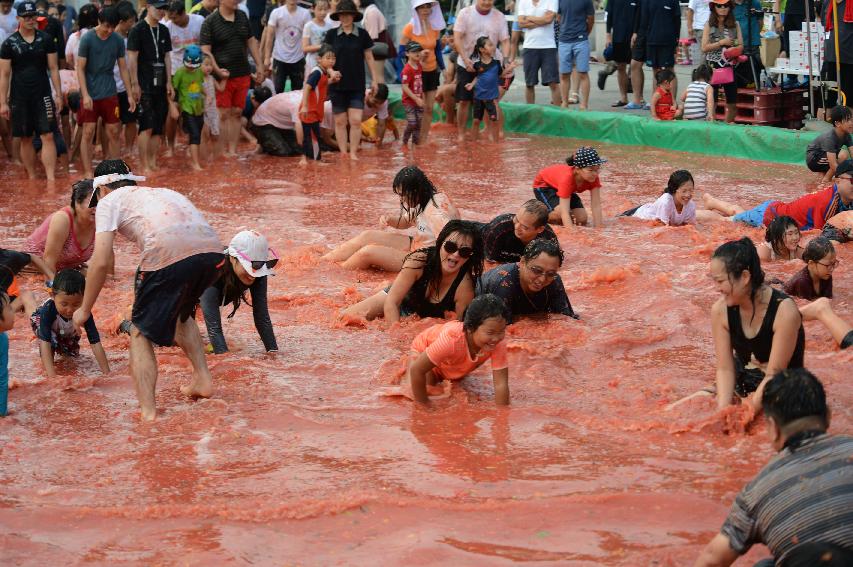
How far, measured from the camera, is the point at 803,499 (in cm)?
346

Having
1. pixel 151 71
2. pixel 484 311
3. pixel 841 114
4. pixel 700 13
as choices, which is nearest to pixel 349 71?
pixel 151 71

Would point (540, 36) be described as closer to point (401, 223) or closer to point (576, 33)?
point (576, 33)

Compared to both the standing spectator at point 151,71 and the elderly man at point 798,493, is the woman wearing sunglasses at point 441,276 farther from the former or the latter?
the standing spectator at point 151,71

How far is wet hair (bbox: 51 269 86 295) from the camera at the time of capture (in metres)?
6.54

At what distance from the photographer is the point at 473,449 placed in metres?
5.45

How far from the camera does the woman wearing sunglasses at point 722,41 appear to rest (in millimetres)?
14125

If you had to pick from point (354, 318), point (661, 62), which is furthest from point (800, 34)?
point (354, 318)

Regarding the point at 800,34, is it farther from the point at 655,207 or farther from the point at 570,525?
the point at 570,525

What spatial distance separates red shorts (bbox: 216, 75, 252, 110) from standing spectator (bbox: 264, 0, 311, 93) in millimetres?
1617

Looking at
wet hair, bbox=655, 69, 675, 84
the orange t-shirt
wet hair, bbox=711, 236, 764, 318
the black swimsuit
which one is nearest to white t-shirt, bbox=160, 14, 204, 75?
wet hair, bbox=655, 69, 675, 84

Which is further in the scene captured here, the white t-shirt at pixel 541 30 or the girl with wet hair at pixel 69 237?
the white t-shirt at pixel 541 30

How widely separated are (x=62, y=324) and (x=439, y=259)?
2.23 metres

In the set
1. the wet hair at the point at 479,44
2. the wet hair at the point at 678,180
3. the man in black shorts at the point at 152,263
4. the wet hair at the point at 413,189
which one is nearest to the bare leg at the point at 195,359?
the man in black shorts at the point at 152,263

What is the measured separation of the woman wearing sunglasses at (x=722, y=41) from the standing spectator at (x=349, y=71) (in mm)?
4103
